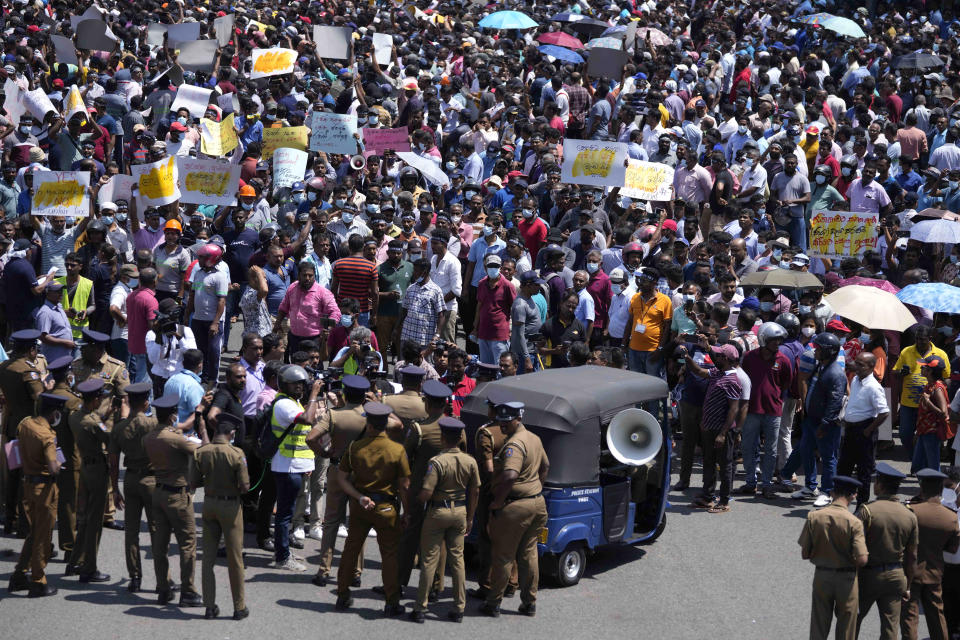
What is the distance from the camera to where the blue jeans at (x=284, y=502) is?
A: 11156mm

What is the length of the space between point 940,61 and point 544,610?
18.0 metres

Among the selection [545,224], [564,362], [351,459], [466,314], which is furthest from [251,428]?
[545,224]

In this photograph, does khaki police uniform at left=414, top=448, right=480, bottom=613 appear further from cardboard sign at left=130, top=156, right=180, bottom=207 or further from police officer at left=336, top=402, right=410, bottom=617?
cardboard sign at left=130, top=156, right=180, bottom=207

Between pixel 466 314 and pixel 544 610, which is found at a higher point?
pixel 466 314

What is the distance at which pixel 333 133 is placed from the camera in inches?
773

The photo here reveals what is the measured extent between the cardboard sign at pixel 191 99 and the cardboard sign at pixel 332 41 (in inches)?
168

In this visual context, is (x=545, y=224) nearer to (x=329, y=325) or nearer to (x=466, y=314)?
(x=466, y=314)

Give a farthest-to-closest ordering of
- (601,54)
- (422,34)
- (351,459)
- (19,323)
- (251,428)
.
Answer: (422,34)
(601,54)
(19,323)
(251,428)
(351,459)

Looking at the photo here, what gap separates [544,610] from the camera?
10648 millimetres

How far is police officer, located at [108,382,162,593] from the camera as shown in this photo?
1035 cm

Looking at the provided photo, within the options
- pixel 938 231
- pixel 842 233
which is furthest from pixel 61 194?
pixel 938 231

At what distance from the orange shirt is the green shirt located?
9.42 ft

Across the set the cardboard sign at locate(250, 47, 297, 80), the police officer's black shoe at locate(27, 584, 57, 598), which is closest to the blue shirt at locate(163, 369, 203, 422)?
the police officer's black shoe at locate(27, 584, 57, 598)

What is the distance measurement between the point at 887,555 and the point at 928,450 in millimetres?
4534
